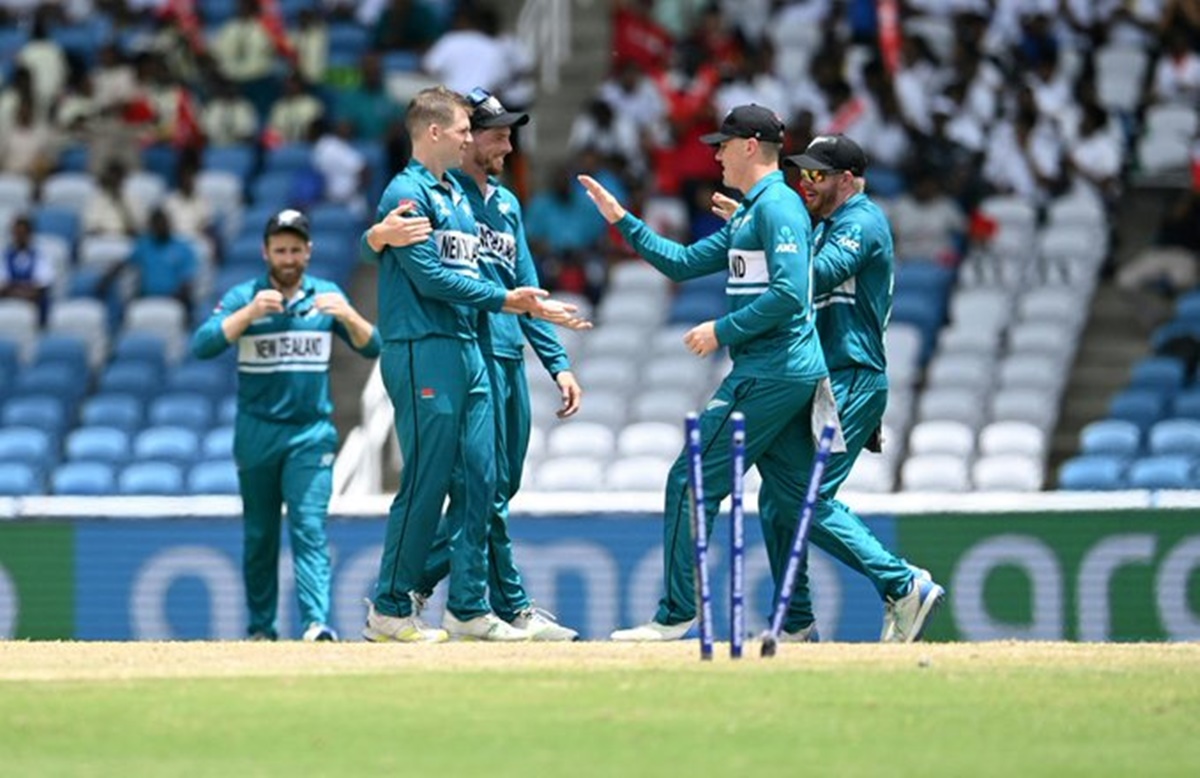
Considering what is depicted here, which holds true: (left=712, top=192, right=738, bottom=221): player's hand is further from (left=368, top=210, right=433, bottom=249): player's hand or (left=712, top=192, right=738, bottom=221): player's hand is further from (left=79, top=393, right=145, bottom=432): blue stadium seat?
(left=79, top=393, right=145, bottom=432): blue stadium seat

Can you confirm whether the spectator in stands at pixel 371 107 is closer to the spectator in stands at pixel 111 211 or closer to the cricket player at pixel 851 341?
the spectator in stands at pixel 111 211

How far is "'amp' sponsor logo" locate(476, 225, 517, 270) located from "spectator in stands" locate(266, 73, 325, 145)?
11327mm

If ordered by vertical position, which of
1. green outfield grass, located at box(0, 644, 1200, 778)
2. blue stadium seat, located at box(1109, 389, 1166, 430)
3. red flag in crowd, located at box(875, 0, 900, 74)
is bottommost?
green outfield grass, located at box(0, 644, 1200, 778)

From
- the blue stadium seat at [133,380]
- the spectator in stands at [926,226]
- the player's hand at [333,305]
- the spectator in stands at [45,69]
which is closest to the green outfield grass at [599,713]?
the player's hand at [333,305]

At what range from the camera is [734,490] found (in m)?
11.7

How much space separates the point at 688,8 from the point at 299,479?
11.5 m

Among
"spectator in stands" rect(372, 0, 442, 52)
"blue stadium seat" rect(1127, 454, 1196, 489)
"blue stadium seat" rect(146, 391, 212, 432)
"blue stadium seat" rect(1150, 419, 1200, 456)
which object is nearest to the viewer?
"blue stadium seat" rect(1127, 454, 1196, 489)

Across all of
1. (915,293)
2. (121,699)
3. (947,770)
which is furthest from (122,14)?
(947,770)

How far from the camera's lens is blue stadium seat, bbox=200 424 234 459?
2117cm

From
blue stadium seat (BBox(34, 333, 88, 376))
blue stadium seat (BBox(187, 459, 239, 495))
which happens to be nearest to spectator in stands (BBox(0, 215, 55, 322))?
blue stadium seat (BBox(34, 333, 88, 376))

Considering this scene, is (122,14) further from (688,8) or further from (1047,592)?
(1047,592)

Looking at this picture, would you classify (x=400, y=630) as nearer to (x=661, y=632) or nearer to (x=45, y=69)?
(x=661, y=632)

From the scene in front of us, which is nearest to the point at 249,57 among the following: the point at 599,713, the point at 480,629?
the point at 480,629

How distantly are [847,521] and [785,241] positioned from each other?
149 cm
